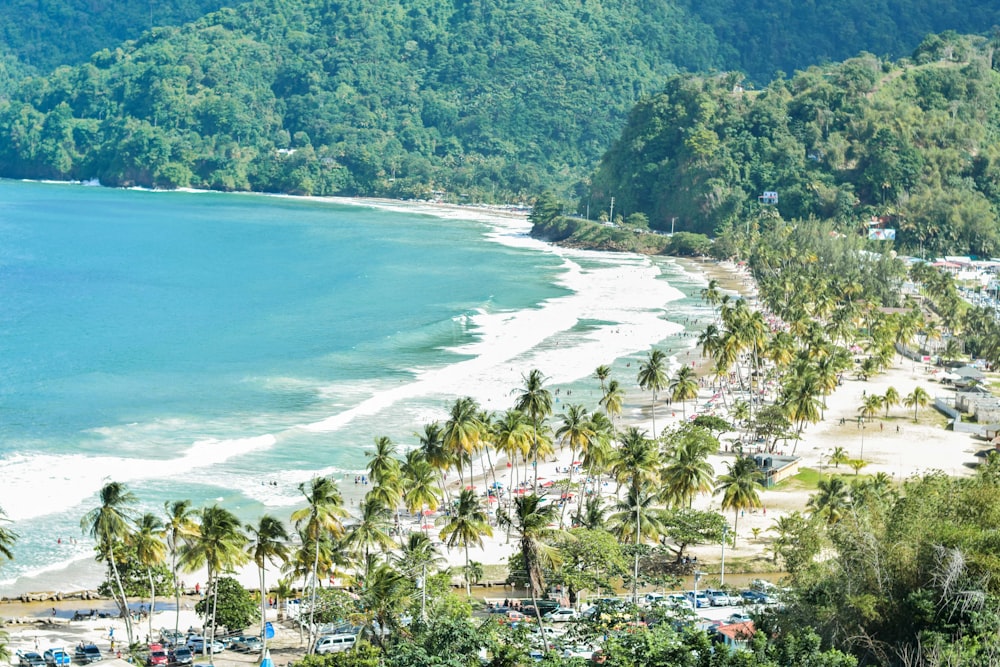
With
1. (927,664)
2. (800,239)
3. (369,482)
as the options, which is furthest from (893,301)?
(927,664)

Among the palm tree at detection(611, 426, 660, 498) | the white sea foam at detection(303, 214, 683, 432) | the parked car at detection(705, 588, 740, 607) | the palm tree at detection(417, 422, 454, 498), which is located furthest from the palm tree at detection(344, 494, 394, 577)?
the white sea foam at detection(303, 214, 683, 432)

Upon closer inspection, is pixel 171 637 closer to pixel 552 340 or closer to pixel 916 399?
pixel 916 399

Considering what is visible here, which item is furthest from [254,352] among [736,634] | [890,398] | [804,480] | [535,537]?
[736,634]

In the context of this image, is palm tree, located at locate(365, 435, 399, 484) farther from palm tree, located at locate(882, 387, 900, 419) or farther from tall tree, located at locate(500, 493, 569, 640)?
palm tree, located at locate(882, 387, 900, 419)

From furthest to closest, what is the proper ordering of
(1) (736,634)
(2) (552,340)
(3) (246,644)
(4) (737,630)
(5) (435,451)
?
(2) (552,340) → (5) (435,451) → (3) (246,644) → (4) (737,630) → (1) (736,634)

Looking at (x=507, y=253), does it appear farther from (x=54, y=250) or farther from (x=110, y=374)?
(x=110, y=374)
